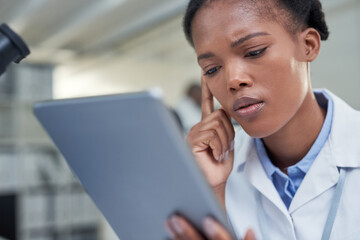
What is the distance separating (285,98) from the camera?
2.99 ft

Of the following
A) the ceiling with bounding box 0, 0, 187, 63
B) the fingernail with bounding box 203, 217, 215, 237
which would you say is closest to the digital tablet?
the fingernail with bounding box 203, 217, 215, 237

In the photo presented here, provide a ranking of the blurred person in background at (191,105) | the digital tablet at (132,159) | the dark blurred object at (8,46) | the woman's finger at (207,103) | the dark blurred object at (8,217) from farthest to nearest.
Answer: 1. the dark blurred object at (8,217)
2. the blurred person in background at (191,105)
3. the woman's finger at (207,103)
4. the dark blurred object at (8,46)
5. the digital tablet at (132,159)

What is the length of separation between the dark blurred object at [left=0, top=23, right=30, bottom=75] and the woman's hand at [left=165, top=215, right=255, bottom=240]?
407mm

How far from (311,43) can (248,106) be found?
9.7 inches

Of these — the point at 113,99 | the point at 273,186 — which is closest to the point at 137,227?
the point at 113,99

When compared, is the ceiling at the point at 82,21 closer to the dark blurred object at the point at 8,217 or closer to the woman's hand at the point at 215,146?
the dark blurred object at the point at 8,217

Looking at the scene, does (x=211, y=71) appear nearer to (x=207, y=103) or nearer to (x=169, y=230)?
(x=207, y=103)

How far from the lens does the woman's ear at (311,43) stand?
0.99 meters

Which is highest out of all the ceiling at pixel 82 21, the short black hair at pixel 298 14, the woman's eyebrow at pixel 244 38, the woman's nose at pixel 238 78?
the ceiling at pixel 82 21

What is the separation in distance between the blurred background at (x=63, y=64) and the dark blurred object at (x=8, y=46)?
2.27 m

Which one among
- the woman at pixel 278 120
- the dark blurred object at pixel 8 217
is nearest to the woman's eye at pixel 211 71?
the woman at pixel 278 120

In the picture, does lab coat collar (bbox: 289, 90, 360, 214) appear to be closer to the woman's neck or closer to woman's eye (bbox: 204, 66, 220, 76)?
the woman's neck

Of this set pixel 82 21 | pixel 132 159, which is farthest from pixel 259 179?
pixel 82 21

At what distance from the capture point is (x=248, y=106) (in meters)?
0.92
